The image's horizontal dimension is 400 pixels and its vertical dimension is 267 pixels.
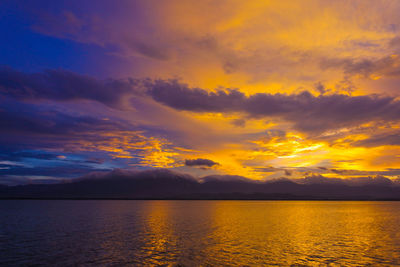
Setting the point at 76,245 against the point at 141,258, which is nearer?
the point at 141,258

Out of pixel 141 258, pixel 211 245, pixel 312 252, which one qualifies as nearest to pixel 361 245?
pixel 312 252

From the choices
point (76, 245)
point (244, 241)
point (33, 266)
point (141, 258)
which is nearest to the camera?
point (33, 266)

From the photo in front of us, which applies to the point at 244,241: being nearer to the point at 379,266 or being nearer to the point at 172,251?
the point at 172,251

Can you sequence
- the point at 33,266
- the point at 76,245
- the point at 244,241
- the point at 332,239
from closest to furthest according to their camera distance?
the point at 33,266
the point at 76,245
the point at 244,241
the point at 332,239

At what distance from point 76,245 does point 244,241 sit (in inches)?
1272

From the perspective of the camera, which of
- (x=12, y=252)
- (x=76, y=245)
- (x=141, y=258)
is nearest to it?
(x=141, y=258)

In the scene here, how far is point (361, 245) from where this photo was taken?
55.6 metres

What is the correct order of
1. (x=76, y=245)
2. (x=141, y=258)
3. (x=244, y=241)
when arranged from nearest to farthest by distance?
(x=141, y=258) < (x=76, y=245) < (x=244, y=241)

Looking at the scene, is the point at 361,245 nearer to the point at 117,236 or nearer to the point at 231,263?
the point at 231,263

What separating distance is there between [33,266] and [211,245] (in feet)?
95.2

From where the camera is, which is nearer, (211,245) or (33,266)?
(33,266)

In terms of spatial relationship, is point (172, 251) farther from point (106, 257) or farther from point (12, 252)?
point (12, 252)

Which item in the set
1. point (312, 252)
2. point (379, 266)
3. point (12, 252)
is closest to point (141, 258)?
point (12, 252)

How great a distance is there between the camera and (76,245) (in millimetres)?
52625
